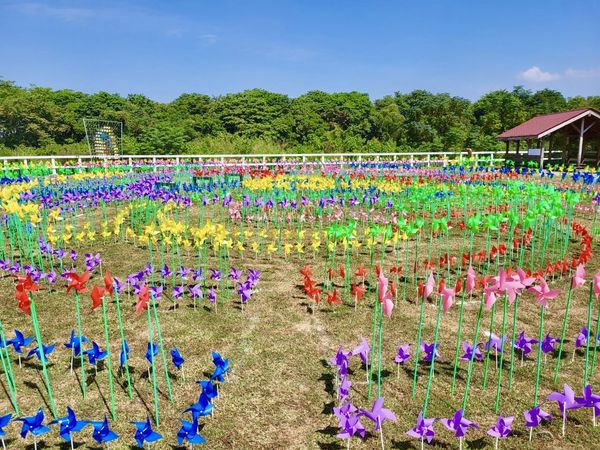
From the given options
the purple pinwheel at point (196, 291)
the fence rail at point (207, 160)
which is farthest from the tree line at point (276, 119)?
the purple pinwheel at point (196, 291)

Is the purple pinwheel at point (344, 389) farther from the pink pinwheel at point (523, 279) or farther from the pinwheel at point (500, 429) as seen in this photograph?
the pink pinwheel at point (523, 279)

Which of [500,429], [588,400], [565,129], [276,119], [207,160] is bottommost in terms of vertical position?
[500,429]

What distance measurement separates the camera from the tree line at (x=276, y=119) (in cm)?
4662

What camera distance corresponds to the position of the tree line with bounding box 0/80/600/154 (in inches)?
1836

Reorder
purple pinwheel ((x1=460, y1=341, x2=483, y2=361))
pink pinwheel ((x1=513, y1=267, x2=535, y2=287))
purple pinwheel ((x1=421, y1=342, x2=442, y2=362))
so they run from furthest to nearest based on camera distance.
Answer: purple pinwheel ((x1=460, y1=341, x2=483, y2=361)) → purple pinwheel ((x1=421, y1=342, x2=442, y2=362)) → pink pinwheel ((x1=513, y1=267, x2=535, y2=287))

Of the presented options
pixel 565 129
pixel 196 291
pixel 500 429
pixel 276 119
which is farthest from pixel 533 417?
pixel 276 119

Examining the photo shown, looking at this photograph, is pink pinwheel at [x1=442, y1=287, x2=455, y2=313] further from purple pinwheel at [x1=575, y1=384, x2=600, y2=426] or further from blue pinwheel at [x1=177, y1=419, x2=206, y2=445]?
blue pinwheel at [x1=177, y1=419, x2=206, y2=445]

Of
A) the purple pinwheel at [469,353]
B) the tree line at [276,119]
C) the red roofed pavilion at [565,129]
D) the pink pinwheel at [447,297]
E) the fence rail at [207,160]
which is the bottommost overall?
the purple pinwheel at [469,353]

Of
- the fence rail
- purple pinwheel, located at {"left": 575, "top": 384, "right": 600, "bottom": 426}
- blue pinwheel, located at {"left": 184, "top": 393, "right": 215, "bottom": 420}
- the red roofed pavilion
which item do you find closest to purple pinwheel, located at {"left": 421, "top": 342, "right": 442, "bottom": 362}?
purple pinwheel, located at {"left": 575, "top": 384, "right": 600, "bottom": 426}

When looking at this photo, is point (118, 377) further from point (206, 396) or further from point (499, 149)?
point (499, 149)

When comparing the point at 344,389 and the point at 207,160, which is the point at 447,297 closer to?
the point at 344,389

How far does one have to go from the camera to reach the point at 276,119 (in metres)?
62.8

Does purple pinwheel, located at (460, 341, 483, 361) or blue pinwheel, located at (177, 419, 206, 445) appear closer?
blue pinwheel, located at (177, 419, 206, 445)

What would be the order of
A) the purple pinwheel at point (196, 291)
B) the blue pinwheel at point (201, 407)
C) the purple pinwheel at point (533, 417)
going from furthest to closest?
the purple pinwheel at point (196, 291), the purple pinwheel at point (533, 417), the blue pinwheel at point (201, 407)
